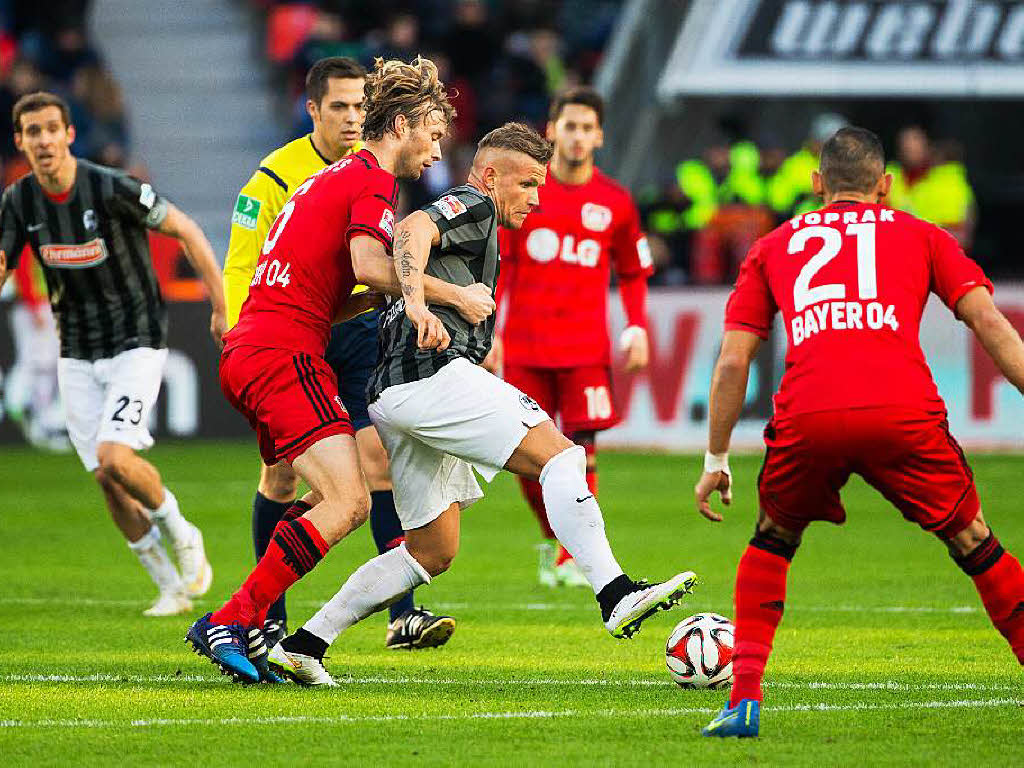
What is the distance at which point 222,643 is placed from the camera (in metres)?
6.23

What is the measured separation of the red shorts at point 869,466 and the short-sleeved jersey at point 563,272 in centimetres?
419

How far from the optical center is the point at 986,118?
2145cm

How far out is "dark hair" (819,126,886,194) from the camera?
552 centimetres

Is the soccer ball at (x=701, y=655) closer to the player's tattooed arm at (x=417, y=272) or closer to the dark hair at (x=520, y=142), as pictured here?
the player's tattooed arm at (x=417, y=272)

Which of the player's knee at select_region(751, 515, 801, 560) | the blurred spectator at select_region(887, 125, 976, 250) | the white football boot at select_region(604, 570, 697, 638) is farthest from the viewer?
the blurred spectator at select_region(887, 125, 976, 250)

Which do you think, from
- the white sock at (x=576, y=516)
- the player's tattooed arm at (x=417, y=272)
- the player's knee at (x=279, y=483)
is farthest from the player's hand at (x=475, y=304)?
the player's knee at (x=279, y=483)

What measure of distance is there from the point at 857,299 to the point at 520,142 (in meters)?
1.65

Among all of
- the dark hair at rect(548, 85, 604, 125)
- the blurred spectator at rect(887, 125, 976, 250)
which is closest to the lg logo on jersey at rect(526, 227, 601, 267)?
the dark hair at rect(548, 85, 604, 125)

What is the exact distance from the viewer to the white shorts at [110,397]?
28.2 feet

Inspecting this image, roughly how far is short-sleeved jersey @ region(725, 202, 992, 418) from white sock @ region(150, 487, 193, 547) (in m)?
4.02

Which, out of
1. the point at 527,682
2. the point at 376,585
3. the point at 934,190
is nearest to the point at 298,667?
the point at 376,585

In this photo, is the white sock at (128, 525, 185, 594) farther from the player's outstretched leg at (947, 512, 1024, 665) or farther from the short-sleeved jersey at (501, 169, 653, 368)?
the player's outstretched leg at (947, 512, 1024, 665)

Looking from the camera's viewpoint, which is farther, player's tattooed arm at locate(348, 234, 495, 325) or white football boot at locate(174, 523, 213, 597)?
white football boot at locate(174, 523, 213, 597)

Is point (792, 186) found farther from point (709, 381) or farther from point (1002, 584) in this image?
point (1002, 584)
